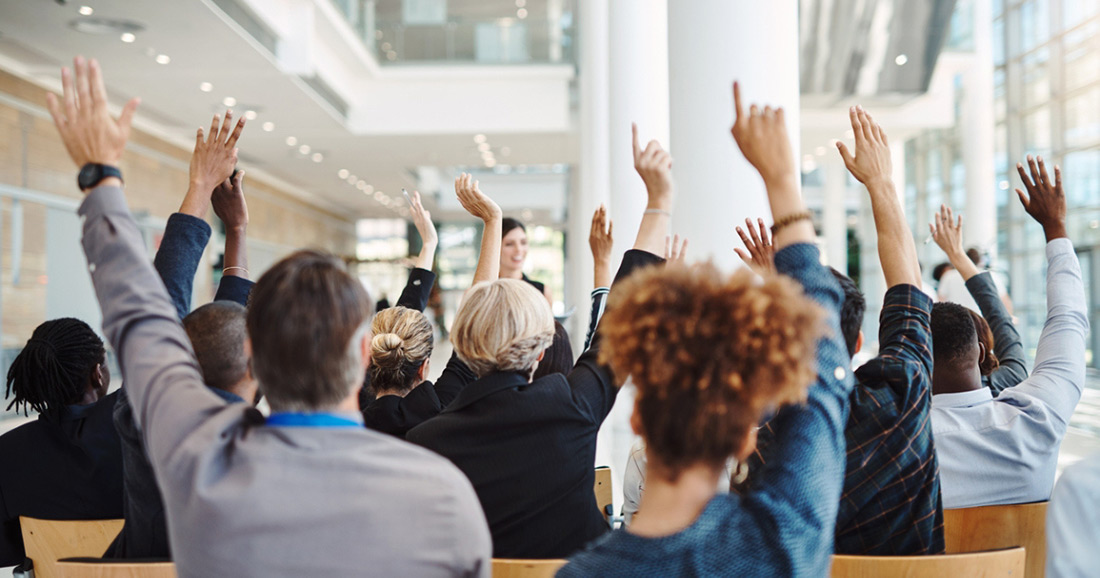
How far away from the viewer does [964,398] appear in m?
2.10

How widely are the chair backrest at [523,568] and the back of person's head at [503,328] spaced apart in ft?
1.29

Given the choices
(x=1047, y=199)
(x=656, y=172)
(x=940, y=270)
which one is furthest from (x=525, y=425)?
(x=940, y=270)

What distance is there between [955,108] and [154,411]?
54.4 ft

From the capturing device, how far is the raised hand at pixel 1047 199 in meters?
2.28

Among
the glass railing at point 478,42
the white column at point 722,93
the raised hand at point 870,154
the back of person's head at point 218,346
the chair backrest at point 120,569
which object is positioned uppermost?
the glass railing at point 478,42

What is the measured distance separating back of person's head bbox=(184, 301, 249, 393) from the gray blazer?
486 millimetres

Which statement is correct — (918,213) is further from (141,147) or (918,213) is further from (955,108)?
(141,147)

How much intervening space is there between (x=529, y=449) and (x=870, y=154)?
0.87m

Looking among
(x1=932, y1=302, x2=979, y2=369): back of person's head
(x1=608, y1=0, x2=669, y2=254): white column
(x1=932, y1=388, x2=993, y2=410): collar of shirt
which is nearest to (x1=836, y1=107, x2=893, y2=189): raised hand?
(x1=932, y1=302, x2=979, y2=369): back of person's head

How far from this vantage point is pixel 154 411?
1.15 metres

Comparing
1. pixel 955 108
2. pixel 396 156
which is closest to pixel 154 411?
pixel 396 156

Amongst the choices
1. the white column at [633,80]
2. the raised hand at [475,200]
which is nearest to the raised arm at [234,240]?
the raised hand at [475,200]

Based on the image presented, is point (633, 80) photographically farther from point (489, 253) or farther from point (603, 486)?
point (603, 486)

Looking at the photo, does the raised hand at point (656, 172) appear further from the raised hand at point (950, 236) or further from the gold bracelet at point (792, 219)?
the raised hand at point (950, 236)
